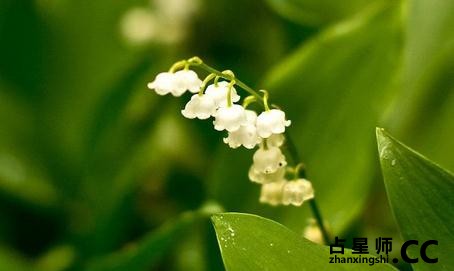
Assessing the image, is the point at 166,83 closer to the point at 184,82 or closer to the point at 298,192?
the point at 184,82

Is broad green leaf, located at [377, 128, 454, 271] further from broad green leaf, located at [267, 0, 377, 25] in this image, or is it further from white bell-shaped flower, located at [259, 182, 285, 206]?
broad green leaf, located at [267, 0, 377, 25]

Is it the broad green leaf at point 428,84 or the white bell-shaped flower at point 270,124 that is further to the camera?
the broad green leaf at point 428,84

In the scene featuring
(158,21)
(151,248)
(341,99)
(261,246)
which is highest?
(158,21)

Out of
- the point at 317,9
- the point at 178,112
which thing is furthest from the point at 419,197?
the point at 178,112

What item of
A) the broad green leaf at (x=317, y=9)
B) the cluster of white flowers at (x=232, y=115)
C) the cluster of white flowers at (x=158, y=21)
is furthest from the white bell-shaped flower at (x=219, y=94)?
the cluster of white flowers at (x=158, y=21)

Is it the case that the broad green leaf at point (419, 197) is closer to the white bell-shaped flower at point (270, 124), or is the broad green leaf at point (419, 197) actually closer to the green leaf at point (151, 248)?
the white bell-shaped flower at point (270, 124)

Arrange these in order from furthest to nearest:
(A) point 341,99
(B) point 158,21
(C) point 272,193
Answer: (B) point 158,21
(A) point 341,99
(C) point 272,193

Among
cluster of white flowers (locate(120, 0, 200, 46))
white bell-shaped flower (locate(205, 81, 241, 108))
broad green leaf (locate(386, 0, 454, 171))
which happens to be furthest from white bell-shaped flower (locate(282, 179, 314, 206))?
cluster of white flowers (locate(120, 0, 200, 46))
